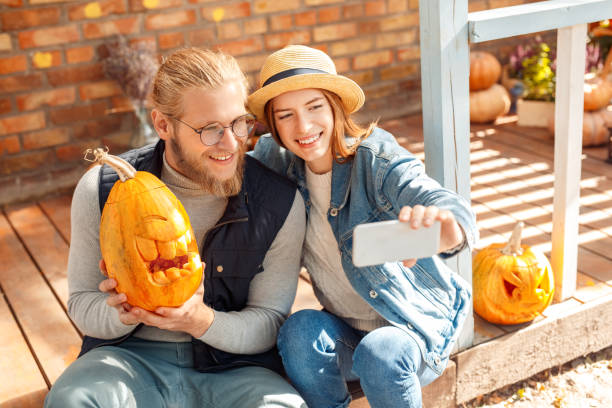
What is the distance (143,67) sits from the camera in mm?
4105

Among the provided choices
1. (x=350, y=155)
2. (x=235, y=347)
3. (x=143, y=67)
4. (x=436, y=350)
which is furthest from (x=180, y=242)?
(x=143, y=67)

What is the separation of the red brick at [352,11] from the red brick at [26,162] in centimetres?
224

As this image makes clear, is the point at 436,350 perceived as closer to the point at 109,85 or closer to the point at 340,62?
the point at 109,85

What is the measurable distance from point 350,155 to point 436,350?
640 mm

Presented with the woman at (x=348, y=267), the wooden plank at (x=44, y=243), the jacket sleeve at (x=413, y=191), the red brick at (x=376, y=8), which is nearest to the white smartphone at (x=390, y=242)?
the jacket sleeve at (x=413, y=191)

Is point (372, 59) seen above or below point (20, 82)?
below

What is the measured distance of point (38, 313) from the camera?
278 centimetres

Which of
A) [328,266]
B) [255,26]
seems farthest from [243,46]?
[328,266]

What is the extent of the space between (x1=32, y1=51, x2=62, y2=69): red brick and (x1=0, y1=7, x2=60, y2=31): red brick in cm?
17

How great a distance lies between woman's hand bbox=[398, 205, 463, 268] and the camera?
1565mm

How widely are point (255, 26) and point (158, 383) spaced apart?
3187 millimetres

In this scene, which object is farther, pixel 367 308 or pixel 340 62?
pixel 340 62

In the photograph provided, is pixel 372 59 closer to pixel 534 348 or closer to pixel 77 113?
pixel 77 113

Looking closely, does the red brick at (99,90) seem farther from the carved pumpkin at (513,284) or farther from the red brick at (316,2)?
the carved pumpkin at (513,284)
